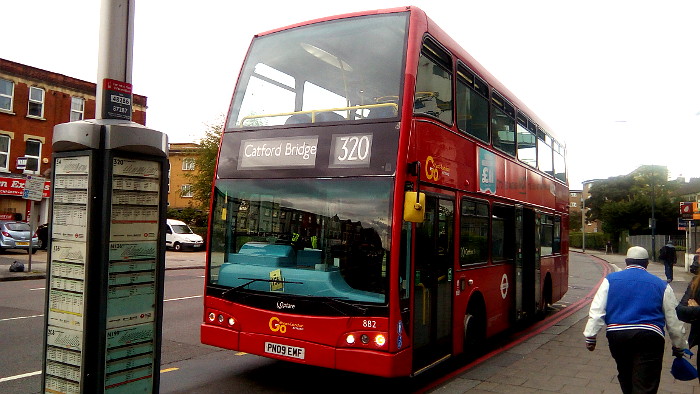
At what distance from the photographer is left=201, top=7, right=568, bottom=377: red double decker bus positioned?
5.84m

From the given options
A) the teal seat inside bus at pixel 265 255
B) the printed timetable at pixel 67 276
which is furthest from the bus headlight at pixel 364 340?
the printed timetable at pixel 67 276

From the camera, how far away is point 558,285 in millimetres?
13930

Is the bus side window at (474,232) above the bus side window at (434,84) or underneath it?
underneath

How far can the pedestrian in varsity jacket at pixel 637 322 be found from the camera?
4.80 metres

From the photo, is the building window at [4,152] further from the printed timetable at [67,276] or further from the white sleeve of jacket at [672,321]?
the white sleeve of jacket at [672,321]

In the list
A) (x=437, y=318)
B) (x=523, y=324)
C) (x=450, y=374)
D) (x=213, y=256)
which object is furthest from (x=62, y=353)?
(x=523, y=324)

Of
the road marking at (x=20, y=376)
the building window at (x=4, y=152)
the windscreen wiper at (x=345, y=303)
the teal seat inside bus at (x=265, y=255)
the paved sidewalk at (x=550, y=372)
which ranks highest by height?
the building window at (x=4, y=152)

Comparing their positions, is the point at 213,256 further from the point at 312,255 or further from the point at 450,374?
the point at 450,374

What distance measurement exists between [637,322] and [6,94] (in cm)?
3475

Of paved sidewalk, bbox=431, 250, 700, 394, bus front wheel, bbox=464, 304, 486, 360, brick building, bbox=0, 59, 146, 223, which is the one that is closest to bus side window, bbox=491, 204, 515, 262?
bus front wheel, bbox=464, 304, 486, 360

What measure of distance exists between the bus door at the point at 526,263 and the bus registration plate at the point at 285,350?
18.1ft

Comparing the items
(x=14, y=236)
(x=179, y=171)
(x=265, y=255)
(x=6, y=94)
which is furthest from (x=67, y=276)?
(x=179, y=171)

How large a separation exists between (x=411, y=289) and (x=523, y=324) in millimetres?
7347

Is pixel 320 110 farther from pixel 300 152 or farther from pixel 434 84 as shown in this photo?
pixel 434 84
